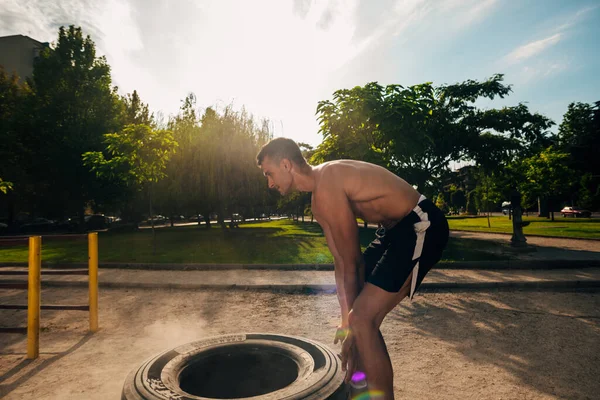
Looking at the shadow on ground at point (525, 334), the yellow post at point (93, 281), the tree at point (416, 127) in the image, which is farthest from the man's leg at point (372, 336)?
the tree at point (416, 127)

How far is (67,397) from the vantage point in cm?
276

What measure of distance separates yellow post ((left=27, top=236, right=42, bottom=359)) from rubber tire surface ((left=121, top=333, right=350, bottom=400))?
88.7 inches

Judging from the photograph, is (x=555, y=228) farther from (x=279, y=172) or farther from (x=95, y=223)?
(x=95, y=223)

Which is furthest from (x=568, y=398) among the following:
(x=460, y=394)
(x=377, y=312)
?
(x=377, y=312)

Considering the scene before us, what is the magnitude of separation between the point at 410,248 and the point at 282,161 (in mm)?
1128

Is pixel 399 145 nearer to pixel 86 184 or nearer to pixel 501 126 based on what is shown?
pixel 501 126

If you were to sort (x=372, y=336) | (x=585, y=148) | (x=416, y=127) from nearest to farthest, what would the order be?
1. (x=372, y=336)
2. (x=416, y=127)
3. (x=585, y=148)

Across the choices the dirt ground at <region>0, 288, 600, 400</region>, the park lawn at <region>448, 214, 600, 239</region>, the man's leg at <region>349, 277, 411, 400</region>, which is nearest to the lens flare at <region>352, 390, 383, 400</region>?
the man's leg at <region>349, 277, 411, 400</region>

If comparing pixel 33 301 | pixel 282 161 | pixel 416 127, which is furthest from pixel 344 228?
pixel 416 127

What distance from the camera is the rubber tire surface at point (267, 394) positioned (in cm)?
200

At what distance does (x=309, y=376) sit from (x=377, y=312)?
66cm

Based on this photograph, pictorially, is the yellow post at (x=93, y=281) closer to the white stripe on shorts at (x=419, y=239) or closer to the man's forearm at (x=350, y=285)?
the man's forearm at (x=350, y=285)

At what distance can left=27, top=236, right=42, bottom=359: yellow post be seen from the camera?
12.2 feet

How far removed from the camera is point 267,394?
79.2 inches
